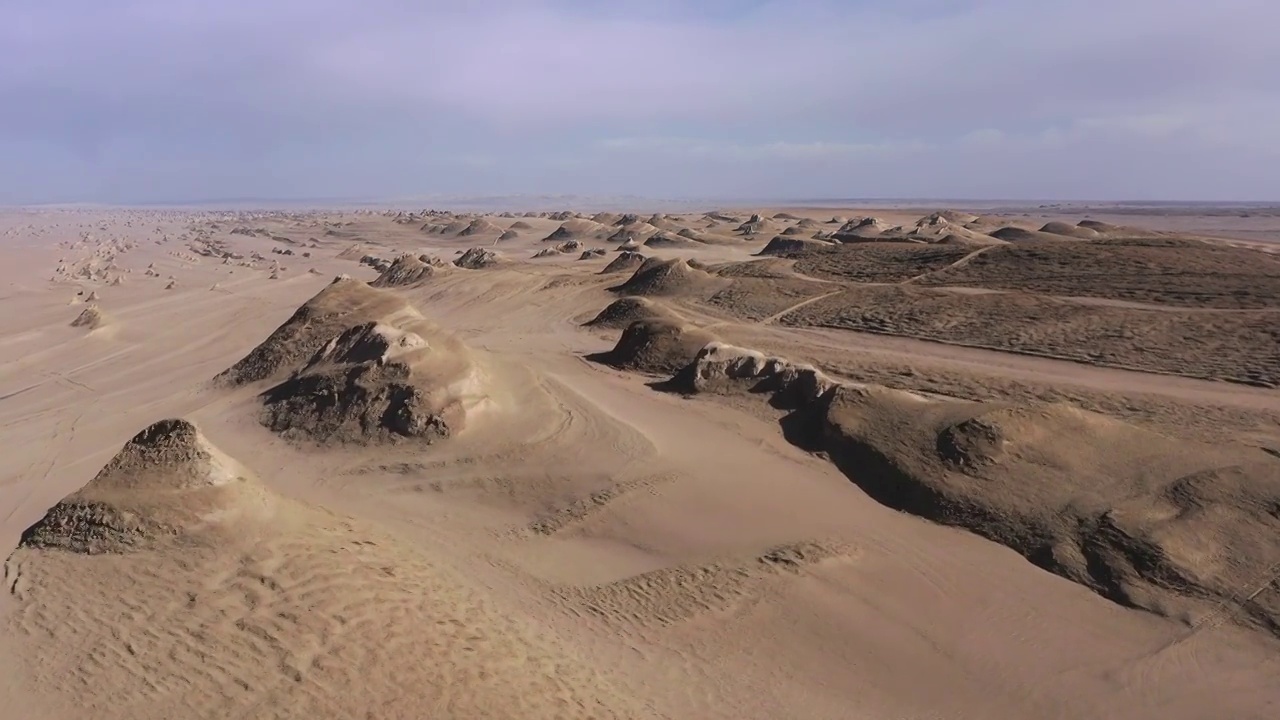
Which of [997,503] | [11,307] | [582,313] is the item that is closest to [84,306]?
[11,307]

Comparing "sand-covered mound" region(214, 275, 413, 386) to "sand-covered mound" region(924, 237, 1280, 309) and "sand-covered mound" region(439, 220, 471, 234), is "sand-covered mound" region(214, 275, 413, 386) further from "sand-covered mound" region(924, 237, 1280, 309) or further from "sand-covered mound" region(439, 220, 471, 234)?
"sand-covered mound" region(439, 220, 471, 234)

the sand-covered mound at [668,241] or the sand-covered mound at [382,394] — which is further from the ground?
the sand-covered mound at [668,241]

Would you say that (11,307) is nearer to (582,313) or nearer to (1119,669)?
(582,313)

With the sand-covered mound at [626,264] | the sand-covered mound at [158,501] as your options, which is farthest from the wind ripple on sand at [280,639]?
the sand-covered mound at [626,264]

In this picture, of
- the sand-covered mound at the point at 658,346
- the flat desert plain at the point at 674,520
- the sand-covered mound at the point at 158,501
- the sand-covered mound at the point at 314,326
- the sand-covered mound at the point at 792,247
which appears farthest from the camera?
the sand-covered mound at the point at 792,247

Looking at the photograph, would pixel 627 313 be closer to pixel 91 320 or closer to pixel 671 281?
pixel 671 281

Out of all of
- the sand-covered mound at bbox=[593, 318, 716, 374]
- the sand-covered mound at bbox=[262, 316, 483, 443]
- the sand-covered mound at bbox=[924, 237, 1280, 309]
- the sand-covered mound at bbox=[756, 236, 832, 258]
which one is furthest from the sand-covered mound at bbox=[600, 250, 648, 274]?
the sand-covered mound at bbox=[262, 316, 483, 443]

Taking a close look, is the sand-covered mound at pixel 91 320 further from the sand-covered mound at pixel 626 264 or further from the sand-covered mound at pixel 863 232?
the sand-covered mound at pixel 863 232
